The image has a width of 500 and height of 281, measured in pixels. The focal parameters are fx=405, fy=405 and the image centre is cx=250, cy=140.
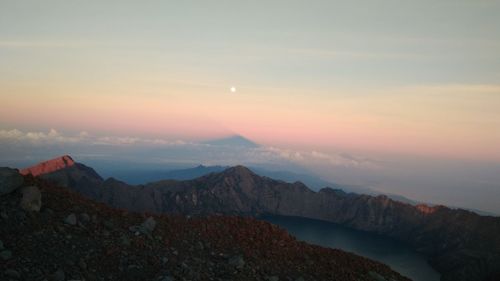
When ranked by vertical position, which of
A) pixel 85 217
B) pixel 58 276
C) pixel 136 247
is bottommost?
pixel 58 276

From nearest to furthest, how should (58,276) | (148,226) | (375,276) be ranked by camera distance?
1. (58,276)
2. (148,226)
3. (375,276)

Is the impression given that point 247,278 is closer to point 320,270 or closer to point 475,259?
point 320,270

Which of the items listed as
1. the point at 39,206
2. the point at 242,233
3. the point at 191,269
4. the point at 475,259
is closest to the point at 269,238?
the point at 242,233

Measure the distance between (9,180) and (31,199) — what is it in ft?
4.83

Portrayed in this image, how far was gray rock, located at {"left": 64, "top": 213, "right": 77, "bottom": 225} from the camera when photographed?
1673 cm

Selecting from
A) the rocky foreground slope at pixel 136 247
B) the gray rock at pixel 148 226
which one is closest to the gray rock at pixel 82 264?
the rocky foreground slope at pixel 136 247

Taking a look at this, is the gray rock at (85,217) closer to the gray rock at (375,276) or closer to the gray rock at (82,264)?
the gray rock at (82,264)

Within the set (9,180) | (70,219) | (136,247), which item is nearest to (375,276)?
(136,247)

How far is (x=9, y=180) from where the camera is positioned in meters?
17.2

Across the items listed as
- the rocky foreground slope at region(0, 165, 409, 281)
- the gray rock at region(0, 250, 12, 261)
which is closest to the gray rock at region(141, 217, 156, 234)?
the rocky foreground slope at region(0, 165, 409, 281)

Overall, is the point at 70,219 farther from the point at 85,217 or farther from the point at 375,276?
the point at 375,276

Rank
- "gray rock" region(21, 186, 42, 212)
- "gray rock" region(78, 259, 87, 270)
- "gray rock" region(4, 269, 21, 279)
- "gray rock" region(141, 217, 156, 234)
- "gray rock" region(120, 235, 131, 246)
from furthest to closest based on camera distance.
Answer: "gray rock" region(141, 217, 156, 234)
"gray rock" region(120, 235, 131, 246)
"gray rock" region(21, 186, 42, 212)
"gray rock" region(78, 259, 87, 270)
"gray rock" region(4, 269, 21, 279)

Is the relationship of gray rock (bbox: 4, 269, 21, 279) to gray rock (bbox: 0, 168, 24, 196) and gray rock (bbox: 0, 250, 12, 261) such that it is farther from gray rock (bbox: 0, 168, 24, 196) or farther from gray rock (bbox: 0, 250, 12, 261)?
gray rock (bbox: 0, 168, 24, 196)

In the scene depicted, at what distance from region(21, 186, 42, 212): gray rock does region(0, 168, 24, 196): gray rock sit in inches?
23.2
